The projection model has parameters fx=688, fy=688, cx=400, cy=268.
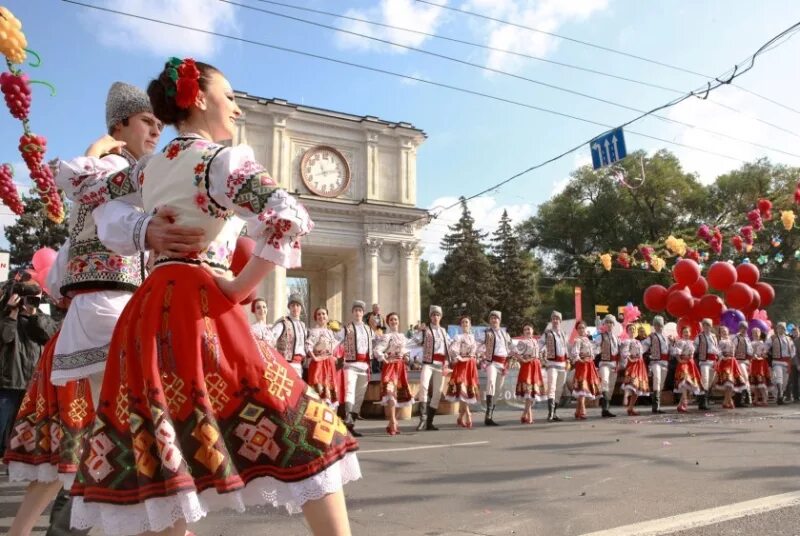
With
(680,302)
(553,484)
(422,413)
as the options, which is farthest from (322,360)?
(680,302)

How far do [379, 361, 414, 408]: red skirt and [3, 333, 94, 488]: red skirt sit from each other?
7779mm

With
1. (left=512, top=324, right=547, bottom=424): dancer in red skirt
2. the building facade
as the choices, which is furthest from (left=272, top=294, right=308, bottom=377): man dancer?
the building facade

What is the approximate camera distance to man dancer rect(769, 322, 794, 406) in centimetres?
1844

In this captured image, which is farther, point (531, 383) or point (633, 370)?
point (633, 370)

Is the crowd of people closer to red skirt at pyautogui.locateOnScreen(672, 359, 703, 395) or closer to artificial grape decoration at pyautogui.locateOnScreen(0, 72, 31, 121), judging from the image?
red skirt at pyautogui.locateOnScreen(672, 359, 703, 395)

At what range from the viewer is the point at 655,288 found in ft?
82.2

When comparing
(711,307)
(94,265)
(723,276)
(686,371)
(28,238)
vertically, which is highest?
(28,238)

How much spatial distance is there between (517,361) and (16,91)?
491 inches

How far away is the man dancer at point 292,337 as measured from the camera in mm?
11219

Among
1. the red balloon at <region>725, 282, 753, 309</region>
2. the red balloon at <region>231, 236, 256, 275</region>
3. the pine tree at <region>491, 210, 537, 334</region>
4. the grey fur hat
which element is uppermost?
the pine tree at <region>491, 210, 537, 334</region>

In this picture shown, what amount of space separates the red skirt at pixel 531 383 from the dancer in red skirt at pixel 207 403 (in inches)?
455

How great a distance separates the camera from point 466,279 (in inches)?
2159

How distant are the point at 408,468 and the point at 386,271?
25.6 m

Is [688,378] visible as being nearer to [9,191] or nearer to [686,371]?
[686,371]
